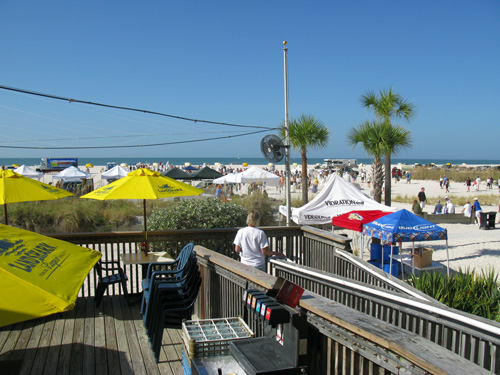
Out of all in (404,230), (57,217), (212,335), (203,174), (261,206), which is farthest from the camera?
(203,174)

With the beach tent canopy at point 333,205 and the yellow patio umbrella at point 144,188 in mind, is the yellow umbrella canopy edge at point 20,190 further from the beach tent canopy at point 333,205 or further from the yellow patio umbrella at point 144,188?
the beach tent canopy at point 333,205

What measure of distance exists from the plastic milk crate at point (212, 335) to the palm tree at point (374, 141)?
47.3 feet

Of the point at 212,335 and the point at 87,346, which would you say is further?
the point at 87,346

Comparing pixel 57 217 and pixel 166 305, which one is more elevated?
pixel 166 305

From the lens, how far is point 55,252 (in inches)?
133

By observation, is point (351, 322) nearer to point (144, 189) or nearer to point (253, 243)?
point (253, 243)

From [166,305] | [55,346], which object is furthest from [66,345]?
[166,305]

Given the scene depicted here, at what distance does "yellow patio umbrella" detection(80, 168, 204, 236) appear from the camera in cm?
649

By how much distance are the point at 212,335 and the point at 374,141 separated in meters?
14.9

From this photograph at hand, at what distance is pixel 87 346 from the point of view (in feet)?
15.3

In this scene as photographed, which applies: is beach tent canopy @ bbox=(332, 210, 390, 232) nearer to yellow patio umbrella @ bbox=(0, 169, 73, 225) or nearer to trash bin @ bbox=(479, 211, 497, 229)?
yellow patio umbrella @ bbox=(0, 169, 73, 225)

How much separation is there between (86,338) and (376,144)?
14504 millimetres

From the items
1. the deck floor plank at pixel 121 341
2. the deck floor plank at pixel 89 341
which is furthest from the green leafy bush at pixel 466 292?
the deck floor plank at pixel 89 341

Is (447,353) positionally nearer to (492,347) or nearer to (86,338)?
(492,347)
